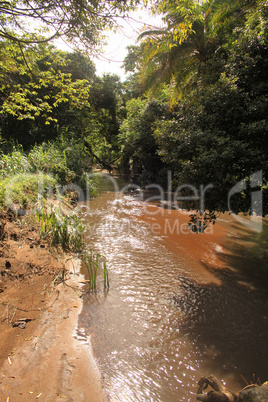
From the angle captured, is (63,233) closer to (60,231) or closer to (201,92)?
(60,231)

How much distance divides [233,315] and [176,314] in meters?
0.96

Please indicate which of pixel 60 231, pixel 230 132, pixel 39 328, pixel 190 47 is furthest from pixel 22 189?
pixel 190 47

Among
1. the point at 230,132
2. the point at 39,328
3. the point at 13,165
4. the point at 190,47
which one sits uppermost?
the point at 190,47

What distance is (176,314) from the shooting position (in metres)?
4.13

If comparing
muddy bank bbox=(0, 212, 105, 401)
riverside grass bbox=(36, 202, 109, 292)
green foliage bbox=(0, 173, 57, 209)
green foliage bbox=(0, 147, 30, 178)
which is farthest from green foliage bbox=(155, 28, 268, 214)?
green foliage bbox=(0, 147, 30, 178)

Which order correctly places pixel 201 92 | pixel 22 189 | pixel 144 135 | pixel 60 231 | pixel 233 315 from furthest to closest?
pixel 144 135 < pixel 22 189 < pixel 60 231 < pixel 201 92 < pixel 233 315

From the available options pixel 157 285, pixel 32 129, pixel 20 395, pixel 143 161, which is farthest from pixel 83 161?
pixel 20 395

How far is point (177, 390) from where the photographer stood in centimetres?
277

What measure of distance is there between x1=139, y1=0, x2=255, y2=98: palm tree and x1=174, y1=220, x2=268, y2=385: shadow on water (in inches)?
266

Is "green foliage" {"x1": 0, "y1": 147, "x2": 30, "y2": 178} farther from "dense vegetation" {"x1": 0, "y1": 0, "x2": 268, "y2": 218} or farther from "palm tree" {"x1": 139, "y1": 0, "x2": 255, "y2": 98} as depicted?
"palm tree" {"x1": 139, "y1": 0, "x2": 255, "y2": 98}

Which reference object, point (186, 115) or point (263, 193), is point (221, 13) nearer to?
point (186, 115)

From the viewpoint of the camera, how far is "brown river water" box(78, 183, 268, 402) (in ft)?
9.77

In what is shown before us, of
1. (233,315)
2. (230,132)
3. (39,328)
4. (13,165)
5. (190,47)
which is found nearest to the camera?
(39,328)

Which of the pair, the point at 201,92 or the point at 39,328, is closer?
the point at 39,328
